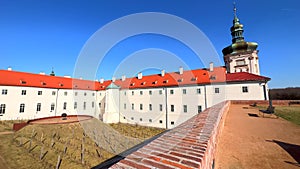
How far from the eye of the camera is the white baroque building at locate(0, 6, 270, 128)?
19344mm

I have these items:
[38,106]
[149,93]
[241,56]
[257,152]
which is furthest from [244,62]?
[38,106]

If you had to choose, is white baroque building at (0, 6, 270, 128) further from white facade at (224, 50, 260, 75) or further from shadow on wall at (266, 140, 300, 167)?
shadow on wall at (266, 140, 300, 167)

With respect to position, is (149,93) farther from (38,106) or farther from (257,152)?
(257,152)

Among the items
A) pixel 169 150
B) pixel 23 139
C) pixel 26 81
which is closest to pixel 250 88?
pixel 169 150

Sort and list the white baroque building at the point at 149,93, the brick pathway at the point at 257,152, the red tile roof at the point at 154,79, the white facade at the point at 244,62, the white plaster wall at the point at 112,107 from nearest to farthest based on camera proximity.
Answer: the brick pathway at the point at 257,152 < the white baroque building at the point at 149,93 < the red tile roof at the point at 154,79 < the white facade at the point at 244,62 < the white plaster wall at the point at 112,107

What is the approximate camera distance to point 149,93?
26078mm

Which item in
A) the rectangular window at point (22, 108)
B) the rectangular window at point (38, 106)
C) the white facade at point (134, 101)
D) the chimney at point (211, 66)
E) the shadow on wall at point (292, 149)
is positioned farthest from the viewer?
the rectangular window at point (38, 106)

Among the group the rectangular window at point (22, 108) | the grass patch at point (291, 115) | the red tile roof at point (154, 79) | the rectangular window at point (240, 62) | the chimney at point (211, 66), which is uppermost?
the rectangular window at point (240, 62)

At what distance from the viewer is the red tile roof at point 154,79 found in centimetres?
1982

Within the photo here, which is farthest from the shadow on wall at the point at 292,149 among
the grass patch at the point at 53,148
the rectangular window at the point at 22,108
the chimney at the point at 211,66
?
the rectangular window at the point at 22,108

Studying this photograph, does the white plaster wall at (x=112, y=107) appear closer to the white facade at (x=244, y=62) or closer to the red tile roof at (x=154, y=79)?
the red tile roof at (x=154, y=79)

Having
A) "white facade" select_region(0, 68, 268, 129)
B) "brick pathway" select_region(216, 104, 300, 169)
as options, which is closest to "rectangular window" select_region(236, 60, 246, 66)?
"white facade" select_region(0, 68, 268, 129)

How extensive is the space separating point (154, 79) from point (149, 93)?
3.69 metres

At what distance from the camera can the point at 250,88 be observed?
17578 millimetres
